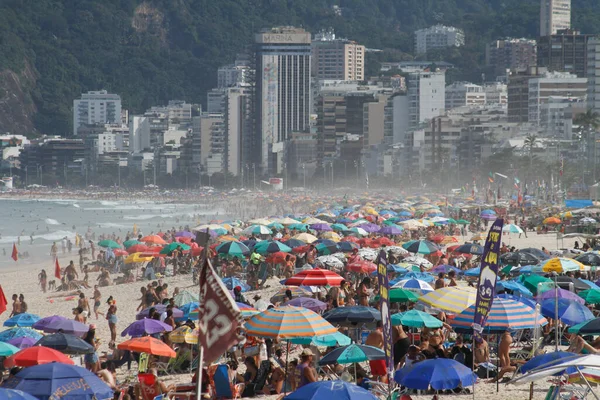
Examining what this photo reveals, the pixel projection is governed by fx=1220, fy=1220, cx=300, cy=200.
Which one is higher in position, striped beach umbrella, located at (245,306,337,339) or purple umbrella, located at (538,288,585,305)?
striped beach umbrella, located at (245,306,337,339)

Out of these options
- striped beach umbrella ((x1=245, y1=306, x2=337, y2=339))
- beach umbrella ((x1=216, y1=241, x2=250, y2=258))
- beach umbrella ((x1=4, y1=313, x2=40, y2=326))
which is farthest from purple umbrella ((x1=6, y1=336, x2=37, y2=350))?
beach umbrella ((x1=216, y1=241, x2=250, y2=258))

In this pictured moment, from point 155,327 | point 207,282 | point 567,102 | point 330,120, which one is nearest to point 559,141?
point 567,102

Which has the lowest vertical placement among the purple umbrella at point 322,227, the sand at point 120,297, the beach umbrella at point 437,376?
the sand at point 120,297

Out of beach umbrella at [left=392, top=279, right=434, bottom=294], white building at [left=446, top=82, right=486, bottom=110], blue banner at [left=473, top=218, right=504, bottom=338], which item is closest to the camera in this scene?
blue banner at [left=473, top=218, right=504, bottom=338]

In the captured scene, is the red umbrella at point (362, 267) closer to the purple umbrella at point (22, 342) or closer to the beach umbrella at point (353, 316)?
the beach umbrella at point (353, 316)

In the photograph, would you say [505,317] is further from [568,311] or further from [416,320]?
[568,311]

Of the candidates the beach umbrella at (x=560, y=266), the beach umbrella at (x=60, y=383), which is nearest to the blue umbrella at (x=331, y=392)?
the beach umbrella at (x=60, y=383)

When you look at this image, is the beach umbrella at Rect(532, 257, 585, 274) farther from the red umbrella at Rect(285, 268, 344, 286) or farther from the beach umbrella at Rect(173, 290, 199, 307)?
the beach umbrella at Rect(173, 290, 199, 307)
